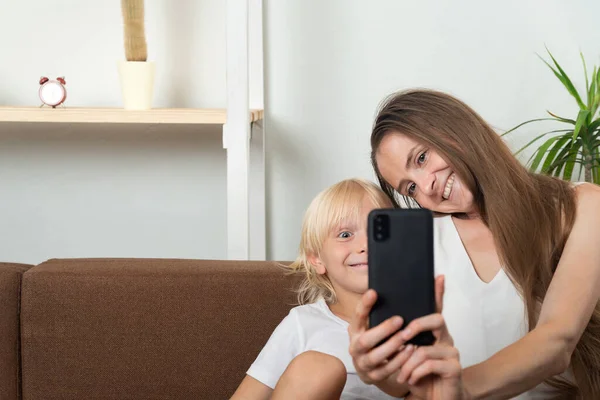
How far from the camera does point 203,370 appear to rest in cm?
167

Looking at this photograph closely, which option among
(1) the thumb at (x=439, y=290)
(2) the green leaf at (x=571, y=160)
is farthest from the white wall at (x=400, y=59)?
(1) the thumb at (x=439, y=290)

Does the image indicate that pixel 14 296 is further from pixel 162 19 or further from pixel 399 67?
pixel 399 67

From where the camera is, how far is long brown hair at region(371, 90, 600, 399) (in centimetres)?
146

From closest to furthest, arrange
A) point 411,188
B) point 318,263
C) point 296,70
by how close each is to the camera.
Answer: point 411,188
point 318,263
point 296,70

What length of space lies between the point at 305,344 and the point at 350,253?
0.61 ft

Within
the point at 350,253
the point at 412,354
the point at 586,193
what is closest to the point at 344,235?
the point at 350,253

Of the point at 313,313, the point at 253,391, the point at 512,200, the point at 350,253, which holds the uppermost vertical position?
the point at 512,200

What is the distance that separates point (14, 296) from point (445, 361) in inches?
38.1

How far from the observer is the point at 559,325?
1324mm

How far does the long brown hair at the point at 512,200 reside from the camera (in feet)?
4.78

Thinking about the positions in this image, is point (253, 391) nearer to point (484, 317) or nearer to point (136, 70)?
point (484, 317)

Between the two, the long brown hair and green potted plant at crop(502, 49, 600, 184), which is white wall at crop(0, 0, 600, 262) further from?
the long brown hair

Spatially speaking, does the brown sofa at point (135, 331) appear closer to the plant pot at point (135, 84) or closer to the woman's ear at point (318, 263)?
the woman's ear at point (318, 263)

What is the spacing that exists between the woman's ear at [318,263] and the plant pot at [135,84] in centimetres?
84
